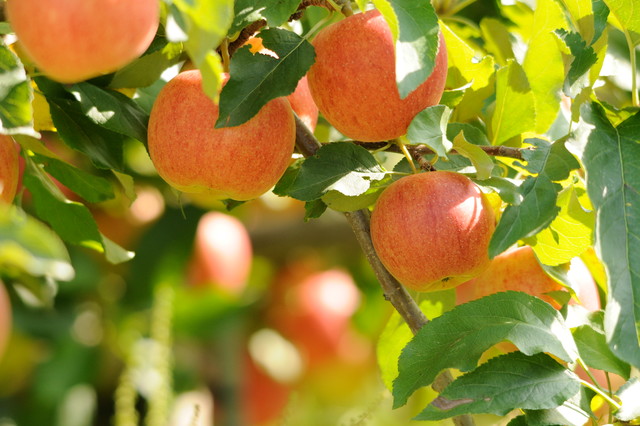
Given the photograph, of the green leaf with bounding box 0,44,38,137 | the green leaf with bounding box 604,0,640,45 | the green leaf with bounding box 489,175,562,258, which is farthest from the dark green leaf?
the green leaf with bounding box 604,0,640,45

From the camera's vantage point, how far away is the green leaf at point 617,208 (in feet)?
1.98

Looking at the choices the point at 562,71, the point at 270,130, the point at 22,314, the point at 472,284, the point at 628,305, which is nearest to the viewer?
the point at 628,305

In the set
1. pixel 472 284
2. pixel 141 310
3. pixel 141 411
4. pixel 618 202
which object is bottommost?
pixel 141 411

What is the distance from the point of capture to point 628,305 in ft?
2.00

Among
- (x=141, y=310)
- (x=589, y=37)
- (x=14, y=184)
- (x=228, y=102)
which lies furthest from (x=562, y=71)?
(x=141, y=310)

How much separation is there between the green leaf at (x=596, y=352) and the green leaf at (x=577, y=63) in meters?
0.21

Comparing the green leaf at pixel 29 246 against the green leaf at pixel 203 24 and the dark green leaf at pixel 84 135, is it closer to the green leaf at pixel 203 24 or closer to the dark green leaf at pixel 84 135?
the green leaf at pixel 203 24

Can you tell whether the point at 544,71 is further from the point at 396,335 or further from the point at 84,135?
the point at 84,135

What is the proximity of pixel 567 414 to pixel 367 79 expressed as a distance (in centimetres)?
32

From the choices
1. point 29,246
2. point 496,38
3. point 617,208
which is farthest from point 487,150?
point 29,246

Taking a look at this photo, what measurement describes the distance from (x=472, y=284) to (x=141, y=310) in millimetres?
807

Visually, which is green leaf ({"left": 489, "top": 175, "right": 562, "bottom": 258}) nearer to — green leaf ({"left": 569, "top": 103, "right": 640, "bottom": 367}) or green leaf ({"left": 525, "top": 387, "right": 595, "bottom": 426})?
green leaf ({"left": 569, "top": 103, "right": 640, "bottom": 367})

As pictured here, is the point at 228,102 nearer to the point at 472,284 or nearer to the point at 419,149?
the point at 419,149

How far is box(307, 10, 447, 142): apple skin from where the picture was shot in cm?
71
